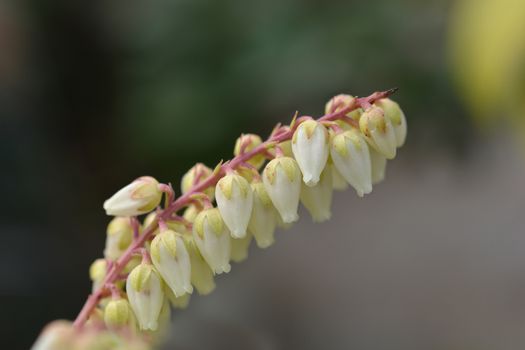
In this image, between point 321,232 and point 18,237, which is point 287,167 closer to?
point 18,237

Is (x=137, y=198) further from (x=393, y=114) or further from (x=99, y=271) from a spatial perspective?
(x=393, y=114)

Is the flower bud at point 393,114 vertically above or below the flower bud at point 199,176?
below

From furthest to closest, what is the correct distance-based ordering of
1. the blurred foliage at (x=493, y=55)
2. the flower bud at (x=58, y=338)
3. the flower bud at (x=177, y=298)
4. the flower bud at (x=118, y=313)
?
1. the blurred foliage at (x=493, y=55)
2. the flower bud at (x=177, y=298)
3. the flower bud at (x=118, y=313)
4. the flower bud at (x=58, y=338)

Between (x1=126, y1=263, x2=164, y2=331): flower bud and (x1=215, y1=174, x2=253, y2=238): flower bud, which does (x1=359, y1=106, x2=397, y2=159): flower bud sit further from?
(x1=126, y1=263, x2=164, y2=331): flower bud

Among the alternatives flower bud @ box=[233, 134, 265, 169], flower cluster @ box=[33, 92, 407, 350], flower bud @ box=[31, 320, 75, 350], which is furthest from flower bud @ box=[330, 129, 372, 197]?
flower bud @ box=[31, 320, 75, 350]

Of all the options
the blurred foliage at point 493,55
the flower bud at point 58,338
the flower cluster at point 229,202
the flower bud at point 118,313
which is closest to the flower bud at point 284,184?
the flower cluster at point 229,202

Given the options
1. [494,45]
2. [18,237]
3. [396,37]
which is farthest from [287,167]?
[18,237]

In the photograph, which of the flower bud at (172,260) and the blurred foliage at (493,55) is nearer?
the flower bud at (172,260)

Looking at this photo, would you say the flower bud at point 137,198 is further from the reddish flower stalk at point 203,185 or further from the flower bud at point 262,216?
the flower bud at point 262,216
